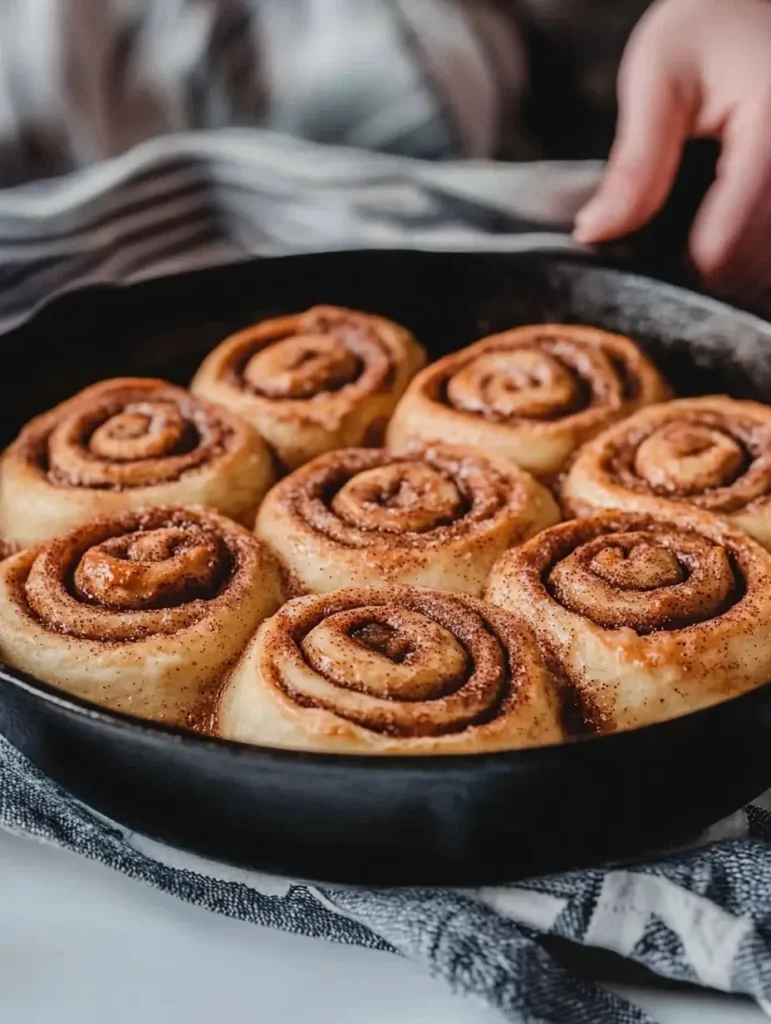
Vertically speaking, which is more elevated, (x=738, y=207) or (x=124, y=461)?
(x=738, y=207)

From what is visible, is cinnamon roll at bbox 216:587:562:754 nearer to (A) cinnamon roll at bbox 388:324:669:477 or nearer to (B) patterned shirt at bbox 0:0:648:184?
(A) cinnamon roll at bbox 388:324:669:477

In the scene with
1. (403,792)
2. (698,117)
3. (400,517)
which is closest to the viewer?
(403,792)

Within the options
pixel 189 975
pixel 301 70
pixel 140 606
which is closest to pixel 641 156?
pixel 301 70

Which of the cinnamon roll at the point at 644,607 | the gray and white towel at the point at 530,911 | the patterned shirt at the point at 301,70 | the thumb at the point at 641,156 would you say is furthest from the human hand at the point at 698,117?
the gray and white towel at the point at 530,911

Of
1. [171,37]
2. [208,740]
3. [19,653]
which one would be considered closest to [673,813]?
[208,740]

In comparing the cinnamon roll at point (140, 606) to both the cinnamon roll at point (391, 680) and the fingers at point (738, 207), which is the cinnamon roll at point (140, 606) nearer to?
the cinnamon roll at point (391, 680)

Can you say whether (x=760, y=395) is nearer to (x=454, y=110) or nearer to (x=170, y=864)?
(x=454, y=110)

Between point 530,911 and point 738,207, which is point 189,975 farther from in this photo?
point 738,207
